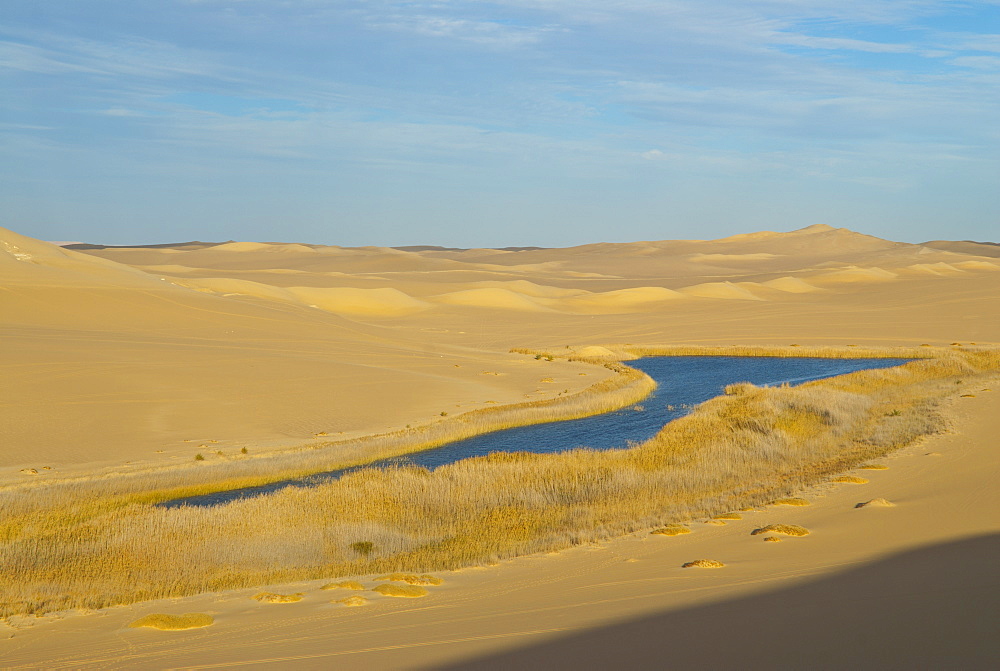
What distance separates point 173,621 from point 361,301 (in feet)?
233

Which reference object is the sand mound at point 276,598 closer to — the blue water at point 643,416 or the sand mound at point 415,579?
the sand mound at point 415,579

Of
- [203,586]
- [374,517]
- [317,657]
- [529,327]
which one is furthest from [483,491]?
[529,327]

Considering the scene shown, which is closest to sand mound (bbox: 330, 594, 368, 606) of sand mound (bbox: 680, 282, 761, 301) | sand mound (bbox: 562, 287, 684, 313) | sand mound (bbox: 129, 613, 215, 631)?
sand mound (bbox: 129, 613, 215, 631)

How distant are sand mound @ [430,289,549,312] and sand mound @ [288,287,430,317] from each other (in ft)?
11.6

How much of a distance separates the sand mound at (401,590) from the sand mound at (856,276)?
11061cm

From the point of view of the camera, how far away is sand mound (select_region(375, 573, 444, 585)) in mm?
9211

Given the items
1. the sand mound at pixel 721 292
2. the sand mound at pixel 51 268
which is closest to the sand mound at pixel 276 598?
the sand mound at pixel 51 268

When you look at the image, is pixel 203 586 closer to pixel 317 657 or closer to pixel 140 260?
pixel 317 657

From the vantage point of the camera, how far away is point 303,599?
861 cm

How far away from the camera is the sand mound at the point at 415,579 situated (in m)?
9.21

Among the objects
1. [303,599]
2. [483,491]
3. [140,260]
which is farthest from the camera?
[140,260]

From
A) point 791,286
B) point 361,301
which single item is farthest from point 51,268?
point 791,286

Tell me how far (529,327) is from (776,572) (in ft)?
173

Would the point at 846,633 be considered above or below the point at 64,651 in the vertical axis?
above
